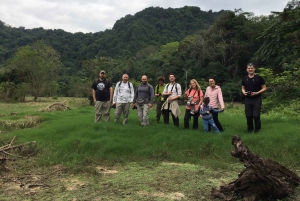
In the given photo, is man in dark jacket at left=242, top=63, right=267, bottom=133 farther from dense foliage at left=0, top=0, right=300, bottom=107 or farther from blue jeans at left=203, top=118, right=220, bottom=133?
dense foliage at left=0, top=0, right=300, bottom=107

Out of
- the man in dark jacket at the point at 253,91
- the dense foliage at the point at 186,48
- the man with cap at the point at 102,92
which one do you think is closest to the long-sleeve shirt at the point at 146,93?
the man with cap at the point at 102,92

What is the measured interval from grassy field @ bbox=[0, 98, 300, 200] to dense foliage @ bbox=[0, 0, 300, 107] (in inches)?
267

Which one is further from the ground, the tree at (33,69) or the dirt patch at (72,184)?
the tree at (33,69)

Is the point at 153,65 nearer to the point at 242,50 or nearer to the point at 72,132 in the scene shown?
the point at 242,50

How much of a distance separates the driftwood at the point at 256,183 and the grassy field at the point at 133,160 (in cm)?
26

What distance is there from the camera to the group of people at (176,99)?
7.30 meters

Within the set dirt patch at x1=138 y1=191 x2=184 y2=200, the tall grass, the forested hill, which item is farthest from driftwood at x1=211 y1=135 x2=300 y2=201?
the forested hill

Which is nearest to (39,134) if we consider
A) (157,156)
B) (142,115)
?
(142,115)

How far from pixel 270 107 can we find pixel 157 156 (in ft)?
A: 29.4

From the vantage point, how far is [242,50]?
42.6m

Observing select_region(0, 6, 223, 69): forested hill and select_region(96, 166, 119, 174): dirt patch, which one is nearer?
select_region(96, 166, 119, 174): dirt patch

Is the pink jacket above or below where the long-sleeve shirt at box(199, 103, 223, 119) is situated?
above

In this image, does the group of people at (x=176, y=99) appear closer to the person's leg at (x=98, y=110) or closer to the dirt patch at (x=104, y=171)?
the person's leg at (x=98, y=110)

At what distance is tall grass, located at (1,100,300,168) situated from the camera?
6.46 meters
